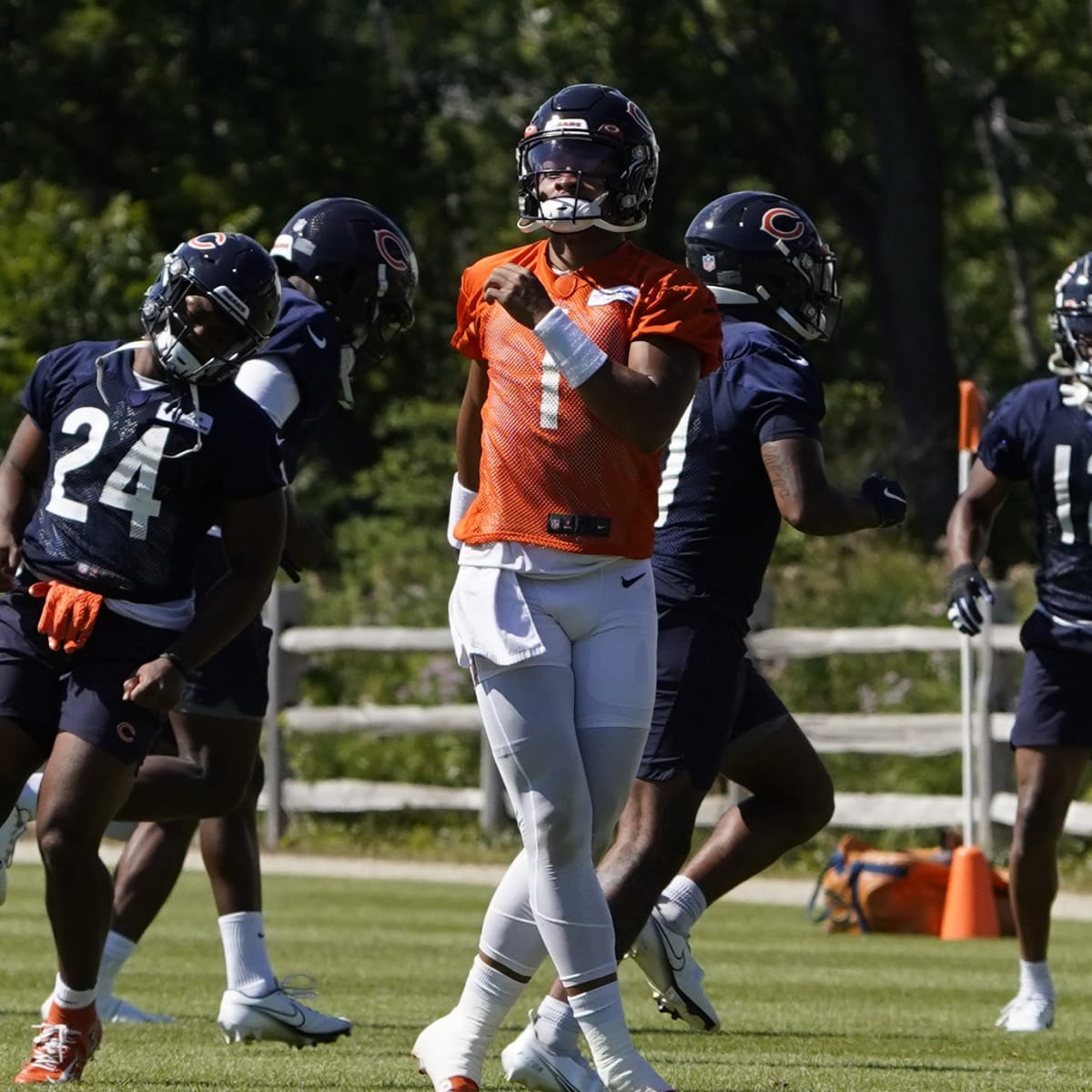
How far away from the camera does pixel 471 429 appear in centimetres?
571

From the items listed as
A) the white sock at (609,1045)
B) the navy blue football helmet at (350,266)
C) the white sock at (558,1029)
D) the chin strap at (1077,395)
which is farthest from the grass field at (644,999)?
the navy blue football helmet at (350,266)

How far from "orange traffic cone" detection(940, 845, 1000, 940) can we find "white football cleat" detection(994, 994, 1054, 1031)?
369 centimetres

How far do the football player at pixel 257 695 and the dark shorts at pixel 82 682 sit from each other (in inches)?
38.5

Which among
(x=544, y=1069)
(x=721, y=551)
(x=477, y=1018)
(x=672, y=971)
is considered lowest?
(x=672, y=971)

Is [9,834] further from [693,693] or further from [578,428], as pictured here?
[578,428]

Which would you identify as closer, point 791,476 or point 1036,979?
point 791,476

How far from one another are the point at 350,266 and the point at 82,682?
1.93 m

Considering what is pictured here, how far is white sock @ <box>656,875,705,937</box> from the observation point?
709 cm

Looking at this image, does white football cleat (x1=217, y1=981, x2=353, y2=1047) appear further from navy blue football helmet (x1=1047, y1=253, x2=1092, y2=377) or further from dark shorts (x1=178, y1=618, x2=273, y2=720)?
navy blue football helmet (x1=1047, y1=253, x2=1092, y2=377)

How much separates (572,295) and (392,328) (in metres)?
2.34

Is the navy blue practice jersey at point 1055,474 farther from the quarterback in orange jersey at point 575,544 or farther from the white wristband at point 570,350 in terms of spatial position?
the white wristband at point 570,350

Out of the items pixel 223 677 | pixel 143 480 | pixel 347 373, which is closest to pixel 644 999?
pixel 223 677

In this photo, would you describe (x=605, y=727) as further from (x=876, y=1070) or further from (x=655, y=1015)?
(x=655, y=1015)

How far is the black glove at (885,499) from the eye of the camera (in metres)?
6.30
